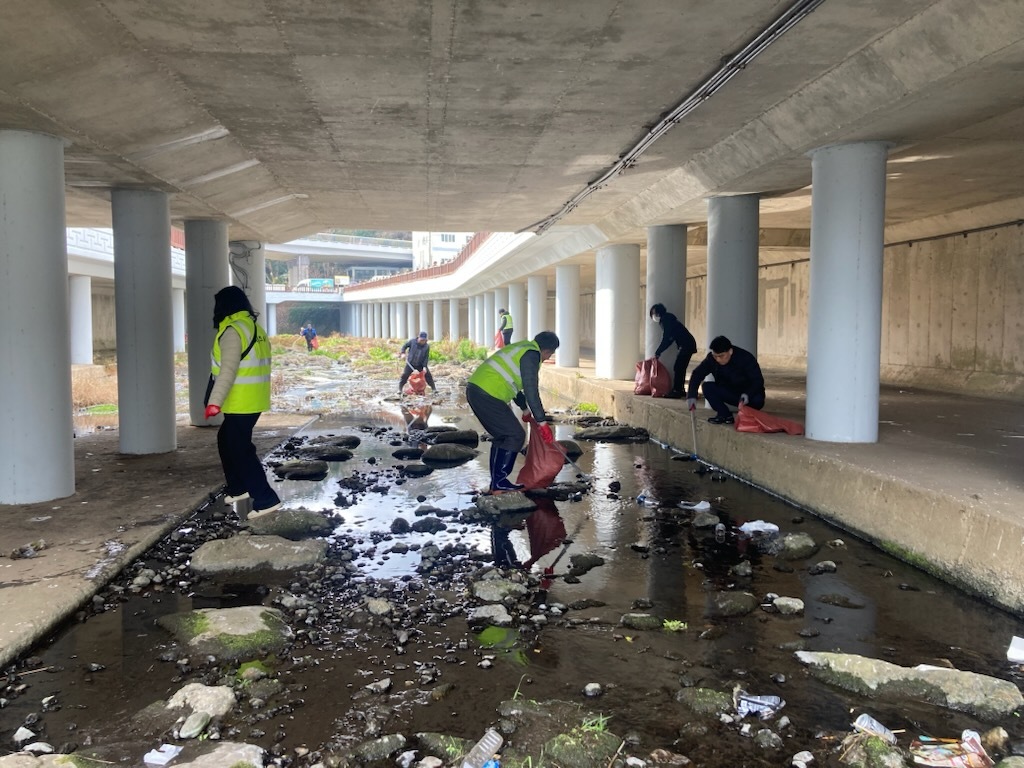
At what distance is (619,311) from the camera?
19156 mm

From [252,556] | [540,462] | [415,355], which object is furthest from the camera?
[415,355]

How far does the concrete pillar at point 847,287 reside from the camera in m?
8.57

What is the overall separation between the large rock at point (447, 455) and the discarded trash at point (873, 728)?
7668mm

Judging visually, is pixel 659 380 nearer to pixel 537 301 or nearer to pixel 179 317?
pixel 537 301

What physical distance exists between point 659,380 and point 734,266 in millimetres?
2868

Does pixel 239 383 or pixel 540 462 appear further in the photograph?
pixel 540 462

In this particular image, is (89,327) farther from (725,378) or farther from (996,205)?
(996,205)

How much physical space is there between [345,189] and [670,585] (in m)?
9.40

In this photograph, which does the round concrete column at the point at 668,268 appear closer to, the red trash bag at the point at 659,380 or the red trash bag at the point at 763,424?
the red trash bag at the point at 659,380

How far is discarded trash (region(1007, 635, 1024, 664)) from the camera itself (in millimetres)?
4594

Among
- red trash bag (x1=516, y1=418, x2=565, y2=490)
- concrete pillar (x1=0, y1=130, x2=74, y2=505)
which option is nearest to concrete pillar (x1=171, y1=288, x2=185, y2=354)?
concrete pillar (x1=0, y1=130, x2=74, y2=505)

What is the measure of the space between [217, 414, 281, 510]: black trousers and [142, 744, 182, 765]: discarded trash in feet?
13.5

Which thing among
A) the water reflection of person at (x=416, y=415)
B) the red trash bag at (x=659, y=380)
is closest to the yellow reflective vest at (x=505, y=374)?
the water reflection of person at (x=416, y=415)

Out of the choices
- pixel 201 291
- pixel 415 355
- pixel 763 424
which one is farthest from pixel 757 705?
pixel 415 355
